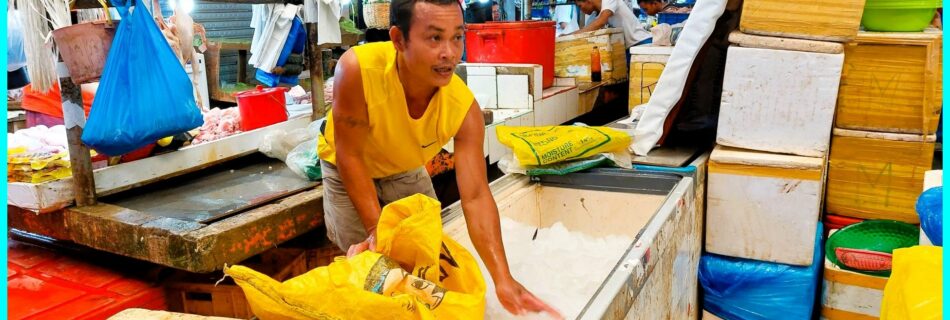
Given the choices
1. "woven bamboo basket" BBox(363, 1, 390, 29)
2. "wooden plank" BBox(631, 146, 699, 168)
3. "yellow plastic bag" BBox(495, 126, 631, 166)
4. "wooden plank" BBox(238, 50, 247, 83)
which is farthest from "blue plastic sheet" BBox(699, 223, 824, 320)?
"wooden plank" BBox(238, 50, 247, 83)

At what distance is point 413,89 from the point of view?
214cm

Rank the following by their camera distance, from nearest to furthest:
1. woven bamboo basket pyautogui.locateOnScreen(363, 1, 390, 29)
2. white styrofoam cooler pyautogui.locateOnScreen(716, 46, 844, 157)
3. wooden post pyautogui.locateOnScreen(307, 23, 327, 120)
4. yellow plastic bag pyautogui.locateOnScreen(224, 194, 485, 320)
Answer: yellow plastic bag pyautogui.locateOnScreen(224, 194, 485, 320), white styrofoam cooler pyautogui.locateOnScreen(716, 46, 844, 157), wooden post pyautogui.locateOnScreen(307, 23, 327, 120), woven bamboo basket pyautogui.locateOnScreen(363, 1, 390, 29)

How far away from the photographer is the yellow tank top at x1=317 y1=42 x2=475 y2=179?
6.91 ft

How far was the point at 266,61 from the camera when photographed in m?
5.75

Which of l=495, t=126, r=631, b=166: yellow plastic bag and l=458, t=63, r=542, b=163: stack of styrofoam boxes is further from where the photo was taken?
l=458, t=63, r=542, b=163: stack of styrofoam boxes

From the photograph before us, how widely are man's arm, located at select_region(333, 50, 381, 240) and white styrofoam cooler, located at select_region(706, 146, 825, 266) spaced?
68.7 inches

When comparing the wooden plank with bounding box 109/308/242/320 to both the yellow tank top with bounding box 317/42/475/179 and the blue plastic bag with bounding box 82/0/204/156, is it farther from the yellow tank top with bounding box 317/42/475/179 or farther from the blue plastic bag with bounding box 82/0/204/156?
the blue plastic bag with bounding box 82/0/204/156

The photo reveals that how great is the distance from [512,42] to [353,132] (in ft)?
9.25

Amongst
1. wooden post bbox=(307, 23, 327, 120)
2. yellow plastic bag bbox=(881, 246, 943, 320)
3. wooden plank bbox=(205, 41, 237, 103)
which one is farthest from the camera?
wooden plank bbox=(205, 41, 237, 103)

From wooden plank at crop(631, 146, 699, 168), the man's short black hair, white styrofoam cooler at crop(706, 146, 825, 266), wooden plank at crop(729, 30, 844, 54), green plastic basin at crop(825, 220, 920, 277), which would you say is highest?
the man's short black hair

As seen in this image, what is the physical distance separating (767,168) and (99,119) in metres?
2.81

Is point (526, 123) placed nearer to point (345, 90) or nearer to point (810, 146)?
point (810, 146)

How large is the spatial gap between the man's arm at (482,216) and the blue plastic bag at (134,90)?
50.9 inches

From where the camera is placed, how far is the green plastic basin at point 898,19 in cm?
316
